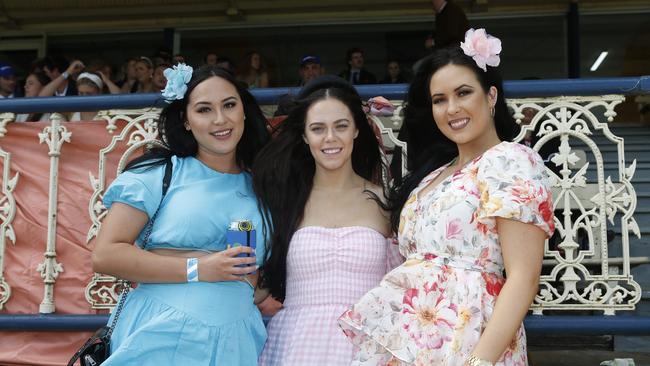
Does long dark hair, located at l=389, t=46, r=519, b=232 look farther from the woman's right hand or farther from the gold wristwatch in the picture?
the gold wristwatch

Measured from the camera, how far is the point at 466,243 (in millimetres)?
2629

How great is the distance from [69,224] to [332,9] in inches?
273

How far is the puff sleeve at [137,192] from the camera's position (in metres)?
2.97

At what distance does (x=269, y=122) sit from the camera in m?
3.87

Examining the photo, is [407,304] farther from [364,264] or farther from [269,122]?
[269,122]

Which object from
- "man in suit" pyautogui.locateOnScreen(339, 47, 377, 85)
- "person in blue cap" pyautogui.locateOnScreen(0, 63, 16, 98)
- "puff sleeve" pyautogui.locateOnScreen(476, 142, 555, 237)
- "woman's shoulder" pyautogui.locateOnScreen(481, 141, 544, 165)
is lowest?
"puff sleeve" pyautogui.locateOnScreen(476, 142, 555, 237)

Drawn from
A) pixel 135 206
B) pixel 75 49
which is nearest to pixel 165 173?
pixel 135 206

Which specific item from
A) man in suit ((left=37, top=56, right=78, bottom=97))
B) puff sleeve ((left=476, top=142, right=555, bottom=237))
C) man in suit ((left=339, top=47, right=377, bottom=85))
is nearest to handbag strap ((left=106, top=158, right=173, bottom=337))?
puff sleeve ((left=476, top=142, right=555, bottom=237))

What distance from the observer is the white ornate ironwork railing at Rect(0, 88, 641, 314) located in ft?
12.4

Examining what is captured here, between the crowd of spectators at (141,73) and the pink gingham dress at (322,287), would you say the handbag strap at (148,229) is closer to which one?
the pink gingham dress at (322,287)

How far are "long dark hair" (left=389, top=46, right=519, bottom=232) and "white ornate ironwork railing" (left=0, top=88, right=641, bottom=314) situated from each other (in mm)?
578

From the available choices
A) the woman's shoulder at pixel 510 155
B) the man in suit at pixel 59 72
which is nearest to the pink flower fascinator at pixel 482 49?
the woman's shoulder at pixel 510 155

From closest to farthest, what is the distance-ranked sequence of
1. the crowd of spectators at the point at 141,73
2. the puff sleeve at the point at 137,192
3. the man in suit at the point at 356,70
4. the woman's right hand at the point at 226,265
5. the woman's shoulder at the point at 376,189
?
the woman's right hand at the point at 226,265 → the puff sleeve at the point at 137,192 → the woman's shoulder at the point at 376,189 → the crowd of spectators at the point at 141,73 → the man in suit at the point at 356,70

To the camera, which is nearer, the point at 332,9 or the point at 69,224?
the point at 69,224
